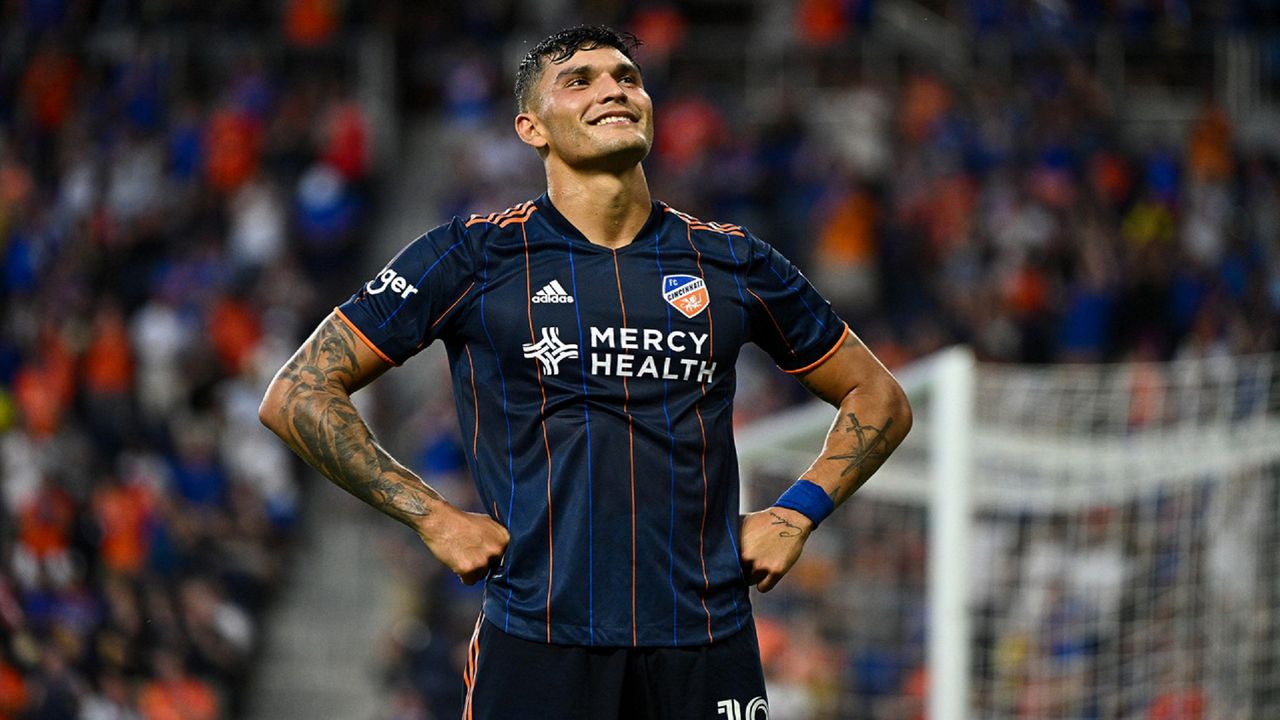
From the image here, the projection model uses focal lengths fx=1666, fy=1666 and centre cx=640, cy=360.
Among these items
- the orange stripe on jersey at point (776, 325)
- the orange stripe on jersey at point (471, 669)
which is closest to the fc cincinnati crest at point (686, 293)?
the orange stripe on jersey at point (776, 325)

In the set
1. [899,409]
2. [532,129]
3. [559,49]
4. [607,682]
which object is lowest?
[607,682]

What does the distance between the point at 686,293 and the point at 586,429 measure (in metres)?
0.35

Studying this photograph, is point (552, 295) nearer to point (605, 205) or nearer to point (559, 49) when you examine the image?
point (605, 205)

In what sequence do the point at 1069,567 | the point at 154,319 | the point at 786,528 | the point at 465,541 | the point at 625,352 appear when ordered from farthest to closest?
the point at 154,319, the point at 1069,567, the point at 786,528, the point at 625,352, the point at 465,541

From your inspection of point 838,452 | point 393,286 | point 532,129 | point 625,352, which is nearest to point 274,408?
point 393,286

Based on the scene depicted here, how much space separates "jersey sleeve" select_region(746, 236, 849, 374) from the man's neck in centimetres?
26

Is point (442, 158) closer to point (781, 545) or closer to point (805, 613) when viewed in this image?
point (805, 613)

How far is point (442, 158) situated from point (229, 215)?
195cm

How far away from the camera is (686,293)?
3.29m

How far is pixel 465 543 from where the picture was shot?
10.2 ft

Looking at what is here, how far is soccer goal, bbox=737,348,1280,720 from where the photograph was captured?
22.4 feet

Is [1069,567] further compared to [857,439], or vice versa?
[1069,567]

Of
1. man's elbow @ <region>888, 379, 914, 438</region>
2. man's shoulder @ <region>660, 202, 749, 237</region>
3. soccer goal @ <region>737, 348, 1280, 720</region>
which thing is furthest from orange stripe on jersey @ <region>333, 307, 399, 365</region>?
soccer goal @ <region>737, 348, 1280, 720</region>

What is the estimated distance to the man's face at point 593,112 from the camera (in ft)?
10.9
